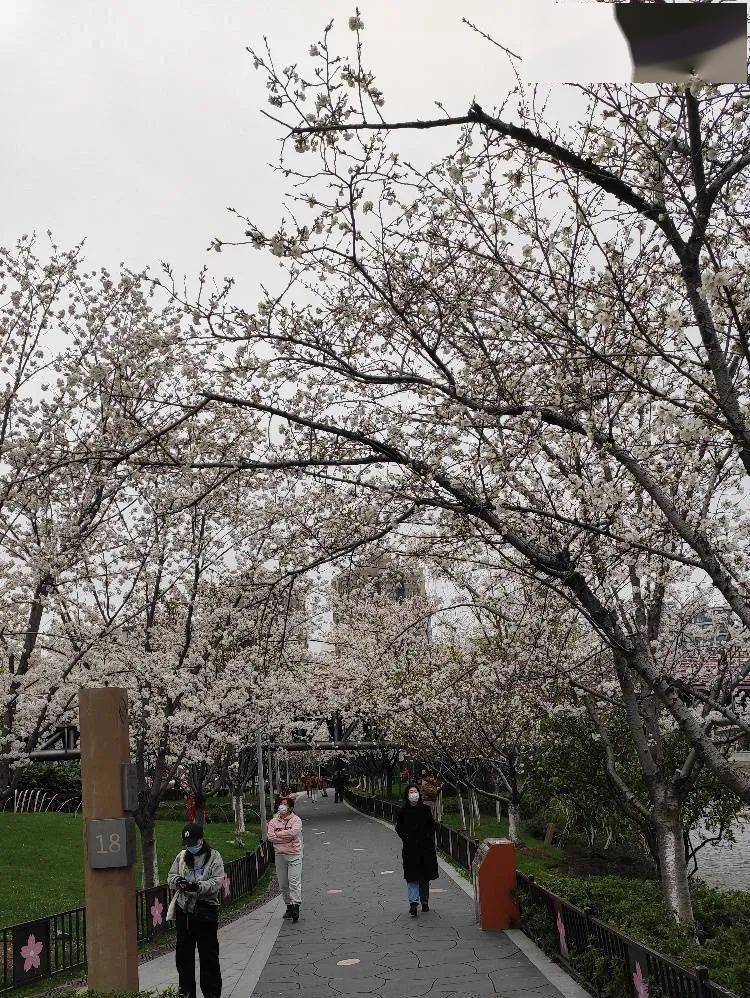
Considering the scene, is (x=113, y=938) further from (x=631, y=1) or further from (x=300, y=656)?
(x=300, y=656)

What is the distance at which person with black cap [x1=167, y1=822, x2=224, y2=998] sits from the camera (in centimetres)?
863

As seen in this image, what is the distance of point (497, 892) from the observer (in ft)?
36.9

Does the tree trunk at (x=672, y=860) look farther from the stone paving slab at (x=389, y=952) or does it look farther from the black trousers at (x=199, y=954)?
the black trousers at (x=199, y=954)

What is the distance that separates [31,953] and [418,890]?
521 cm

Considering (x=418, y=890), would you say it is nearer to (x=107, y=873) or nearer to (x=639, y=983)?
(x=107, y=873)

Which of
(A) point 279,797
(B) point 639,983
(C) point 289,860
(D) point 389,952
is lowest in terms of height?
(D) point 389,952

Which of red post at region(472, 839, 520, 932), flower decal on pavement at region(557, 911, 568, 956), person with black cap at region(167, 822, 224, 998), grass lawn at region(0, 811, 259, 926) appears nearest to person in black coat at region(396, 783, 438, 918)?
red post at region(472, 839, 520, 932)

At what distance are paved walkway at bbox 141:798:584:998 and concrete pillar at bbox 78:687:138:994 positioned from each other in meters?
1.52

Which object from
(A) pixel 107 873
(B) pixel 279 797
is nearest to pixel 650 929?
(A) pixel 107 873

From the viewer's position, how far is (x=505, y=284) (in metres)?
7.04

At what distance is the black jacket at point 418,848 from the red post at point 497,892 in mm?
1435

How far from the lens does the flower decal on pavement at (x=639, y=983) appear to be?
628 cm

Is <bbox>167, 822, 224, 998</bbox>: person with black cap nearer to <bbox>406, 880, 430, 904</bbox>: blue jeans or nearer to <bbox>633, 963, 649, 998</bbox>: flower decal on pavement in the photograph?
<bbox>633, 963, 649, 998</bbox>: flower decal on pavement

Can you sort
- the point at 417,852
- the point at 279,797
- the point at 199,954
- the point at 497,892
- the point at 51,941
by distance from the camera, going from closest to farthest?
1. the point at 199,954
2. the point at 51,941
3. the point at 497,892
4. the point at 417,852
5. the point at 279,797
